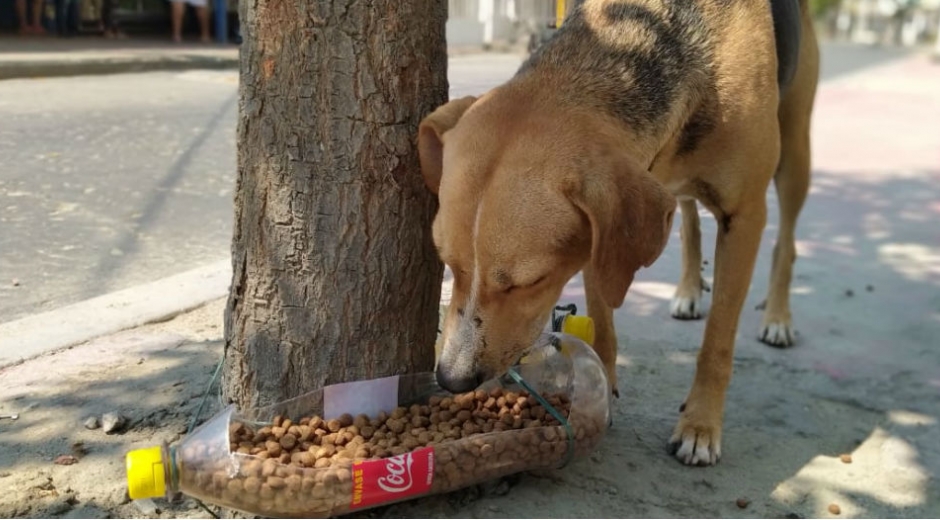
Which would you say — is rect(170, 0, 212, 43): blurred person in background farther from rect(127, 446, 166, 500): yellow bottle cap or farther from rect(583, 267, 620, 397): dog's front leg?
rect(127, 446, 166, 500): yellow bottle cap

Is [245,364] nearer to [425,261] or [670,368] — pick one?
[425,261]

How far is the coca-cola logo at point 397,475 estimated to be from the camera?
2.60 meters

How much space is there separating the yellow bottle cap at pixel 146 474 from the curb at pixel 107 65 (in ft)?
28.8

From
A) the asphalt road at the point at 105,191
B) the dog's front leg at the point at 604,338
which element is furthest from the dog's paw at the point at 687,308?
the asphalt road at the point at 105,191

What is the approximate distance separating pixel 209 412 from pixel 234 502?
2.63 feet

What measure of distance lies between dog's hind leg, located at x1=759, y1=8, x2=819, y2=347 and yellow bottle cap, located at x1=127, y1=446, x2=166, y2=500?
3175mm

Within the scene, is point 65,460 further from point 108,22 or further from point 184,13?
point 184,13

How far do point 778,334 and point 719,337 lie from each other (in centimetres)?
128

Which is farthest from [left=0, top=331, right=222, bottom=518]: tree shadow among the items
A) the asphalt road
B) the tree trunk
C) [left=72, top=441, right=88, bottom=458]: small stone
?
the asphalt road

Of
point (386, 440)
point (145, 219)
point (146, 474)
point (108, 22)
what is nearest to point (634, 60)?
point (386, 440)

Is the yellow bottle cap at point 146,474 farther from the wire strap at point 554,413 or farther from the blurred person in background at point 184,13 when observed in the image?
the blurred person in background at point 184,13

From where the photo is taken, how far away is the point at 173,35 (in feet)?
62.4

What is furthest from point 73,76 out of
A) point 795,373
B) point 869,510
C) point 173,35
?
point 869,510

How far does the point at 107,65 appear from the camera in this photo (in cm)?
1281
